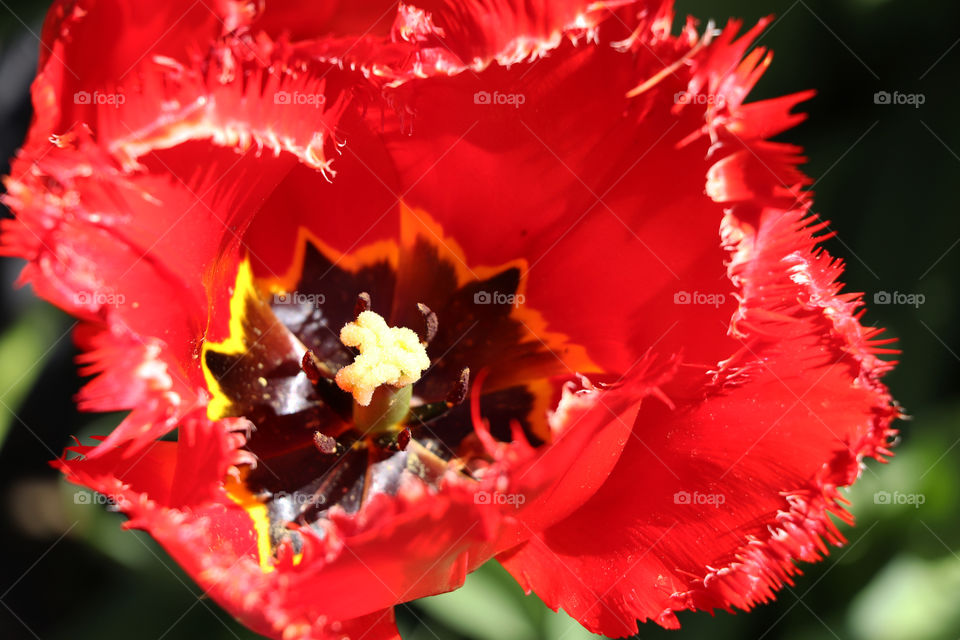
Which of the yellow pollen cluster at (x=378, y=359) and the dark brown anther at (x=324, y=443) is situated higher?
the yellow pollen cluster at (x=378, y=359)

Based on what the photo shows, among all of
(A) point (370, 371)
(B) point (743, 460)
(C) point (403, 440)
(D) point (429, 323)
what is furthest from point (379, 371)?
(B) point (743, 460)

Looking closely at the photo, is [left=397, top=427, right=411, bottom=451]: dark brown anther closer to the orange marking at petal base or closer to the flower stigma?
the flower stigma

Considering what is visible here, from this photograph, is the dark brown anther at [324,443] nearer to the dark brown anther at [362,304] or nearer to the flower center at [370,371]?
the flower center at [370,371]

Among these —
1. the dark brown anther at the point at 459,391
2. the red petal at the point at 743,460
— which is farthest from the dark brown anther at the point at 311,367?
the red petal at the point at 743,460

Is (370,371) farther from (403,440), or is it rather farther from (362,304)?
(362,304)

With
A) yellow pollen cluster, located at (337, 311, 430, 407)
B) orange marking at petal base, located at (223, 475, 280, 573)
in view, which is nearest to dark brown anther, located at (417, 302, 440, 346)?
yellow pollen cluster, located at (337, 311, 430, 407)

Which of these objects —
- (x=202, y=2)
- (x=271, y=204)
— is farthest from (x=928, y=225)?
(x=202, y=2)

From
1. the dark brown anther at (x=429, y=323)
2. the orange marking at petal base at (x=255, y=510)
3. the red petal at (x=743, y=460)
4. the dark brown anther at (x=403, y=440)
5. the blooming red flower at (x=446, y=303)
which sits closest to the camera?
the blooming red flower at (x=446, y=303)

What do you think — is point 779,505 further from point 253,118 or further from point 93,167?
point 93,167

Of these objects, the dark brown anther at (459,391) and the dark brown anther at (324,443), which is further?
the dark brown anther at (459,391)
